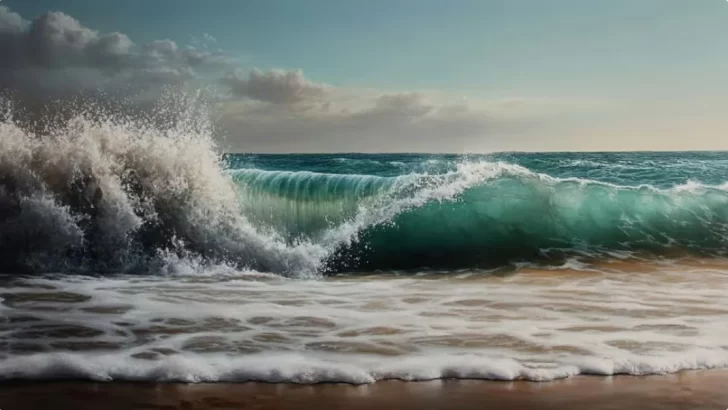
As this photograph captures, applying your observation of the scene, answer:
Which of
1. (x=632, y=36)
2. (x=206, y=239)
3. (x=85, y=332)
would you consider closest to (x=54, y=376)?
(x=85, y=332)

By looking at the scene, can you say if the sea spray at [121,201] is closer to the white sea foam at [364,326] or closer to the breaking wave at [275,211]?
the breaking wave at [275,211]

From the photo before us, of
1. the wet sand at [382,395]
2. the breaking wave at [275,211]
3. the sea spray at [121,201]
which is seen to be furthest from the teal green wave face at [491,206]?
the wet sand at [382,395]

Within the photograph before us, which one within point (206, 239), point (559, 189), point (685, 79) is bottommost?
point (206, 239)

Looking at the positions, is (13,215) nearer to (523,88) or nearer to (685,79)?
(523,88)

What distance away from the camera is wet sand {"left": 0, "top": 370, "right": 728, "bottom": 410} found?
190cm

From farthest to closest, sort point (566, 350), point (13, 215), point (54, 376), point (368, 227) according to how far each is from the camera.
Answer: point (368, 227) < point (13, 215) < point (566, 350) < point (54, 376)

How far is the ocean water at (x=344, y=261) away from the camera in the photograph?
230 cm

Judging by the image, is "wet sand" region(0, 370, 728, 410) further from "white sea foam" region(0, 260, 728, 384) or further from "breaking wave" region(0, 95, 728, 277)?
"breaking wave" region(0, 95, 728, 277)

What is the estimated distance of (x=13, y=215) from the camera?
3.39 metres

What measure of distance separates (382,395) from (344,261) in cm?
165

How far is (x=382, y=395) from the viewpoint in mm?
1984

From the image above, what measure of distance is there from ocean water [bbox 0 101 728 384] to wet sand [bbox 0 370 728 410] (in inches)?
2.7

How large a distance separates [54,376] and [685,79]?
2756 mm

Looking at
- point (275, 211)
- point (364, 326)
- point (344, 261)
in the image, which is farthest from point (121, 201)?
point (364, 326)
